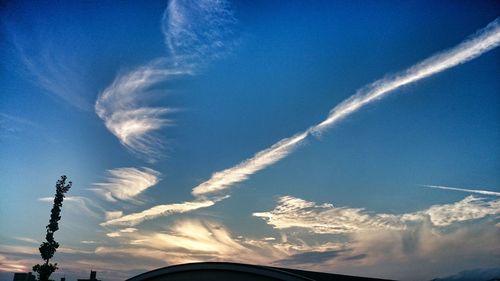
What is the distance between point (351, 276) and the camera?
29281 mm

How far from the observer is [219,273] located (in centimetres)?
2059

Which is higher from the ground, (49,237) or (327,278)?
(49,237)

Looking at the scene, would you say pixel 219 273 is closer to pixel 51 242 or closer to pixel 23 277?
pixel 51 242

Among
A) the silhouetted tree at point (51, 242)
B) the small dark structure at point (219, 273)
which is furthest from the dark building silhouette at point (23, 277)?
the small dark structure at point (219, 273)

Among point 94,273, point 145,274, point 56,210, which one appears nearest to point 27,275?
point 56,210

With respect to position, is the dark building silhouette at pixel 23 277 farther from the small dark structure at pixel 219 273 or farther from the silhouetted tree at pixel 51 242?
the small dark structure at pixel 219 273

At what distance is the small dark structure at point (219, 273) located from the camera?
61.0ft

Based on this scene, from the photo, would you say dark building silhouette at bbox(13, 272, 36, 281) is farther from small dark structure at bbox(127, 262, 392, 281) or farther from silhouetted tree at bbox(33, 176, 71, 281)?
small dark structure at bbox(127, 262, 392, 281)

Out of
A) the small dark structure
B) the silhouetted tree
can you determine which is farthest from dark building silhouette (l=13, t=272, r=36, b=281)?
the small dark structure

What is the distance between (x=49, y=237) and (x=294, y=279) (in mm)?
52766

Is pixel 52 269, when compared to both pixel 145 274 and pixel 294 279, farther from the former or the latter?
pixel 294 279

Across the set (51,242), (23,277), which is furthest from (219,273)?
(23,277)

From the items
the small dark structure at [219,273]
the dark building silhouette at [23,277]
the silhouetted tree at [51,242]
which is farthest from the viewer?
the dark building silhouette at [23,277]

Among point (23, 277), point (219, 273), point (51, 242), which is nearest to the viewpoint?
point (219, 273)
